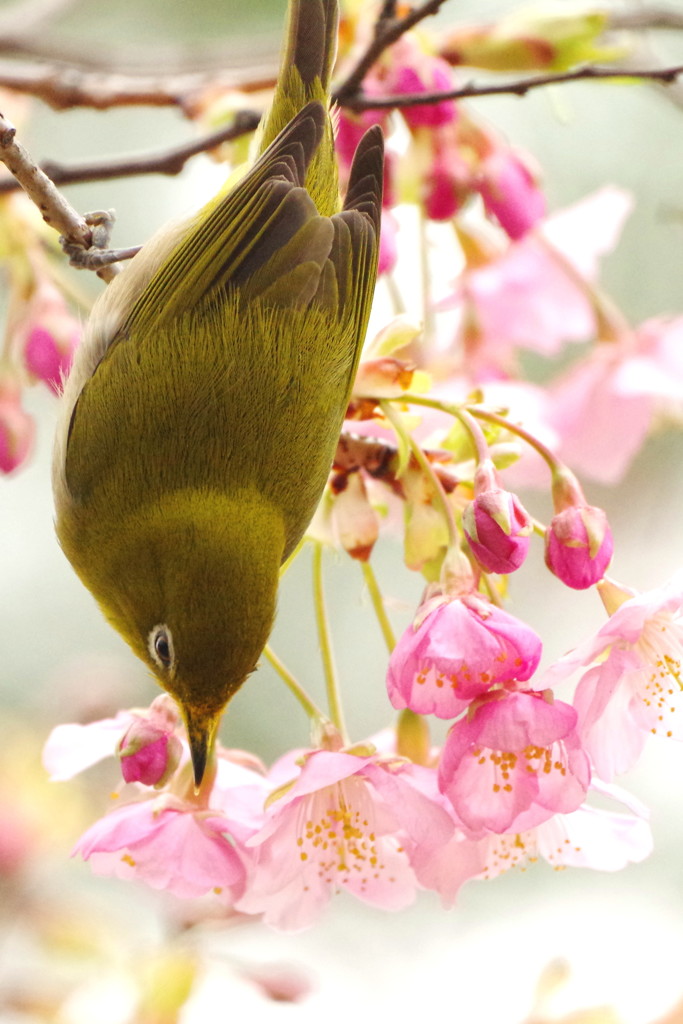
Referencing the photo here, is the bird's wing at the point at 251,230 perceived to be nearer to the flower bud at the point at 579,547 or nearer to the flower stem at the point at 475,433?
the flower stem at the point at 475,433

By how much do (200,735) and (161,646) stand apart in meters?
0.18

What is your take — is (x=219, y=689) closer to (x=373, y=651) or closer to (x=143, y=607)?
(x=143, y=607)

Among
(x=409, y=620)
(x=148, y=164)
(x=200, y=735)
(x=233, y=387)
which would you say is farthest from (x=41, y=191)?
(x=409, y=620)

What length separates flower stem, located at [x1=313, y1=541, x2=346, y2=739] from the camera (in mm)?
1609

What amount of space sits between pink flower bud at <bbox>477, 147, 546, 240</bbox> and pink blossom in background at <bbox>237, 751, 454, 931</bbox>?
3.72 feet

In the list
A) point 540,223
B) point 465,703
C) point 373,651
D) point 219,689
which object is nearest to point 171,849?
point 219,689

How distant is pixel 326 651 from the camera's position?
1.66m

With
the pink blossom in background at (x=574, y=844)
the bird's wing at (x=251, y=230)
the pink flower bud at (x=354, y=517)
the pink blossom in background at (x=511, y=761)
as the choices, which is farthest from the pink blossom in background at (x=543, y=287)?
the pink blossom in background at (x=511, y=761)

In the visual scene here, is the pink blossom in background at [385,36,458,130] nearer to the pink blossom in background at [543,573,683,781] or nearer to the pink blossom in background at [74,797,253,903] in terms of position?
the pink blossom in background at [543,573,683,781]

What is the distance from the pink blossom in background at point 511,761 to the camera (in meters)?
1.35

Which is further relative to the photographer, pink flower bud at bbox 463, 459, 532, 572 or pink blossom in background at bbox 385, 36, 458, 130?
pink blossom in background at bbox 385, 36, 458, 130

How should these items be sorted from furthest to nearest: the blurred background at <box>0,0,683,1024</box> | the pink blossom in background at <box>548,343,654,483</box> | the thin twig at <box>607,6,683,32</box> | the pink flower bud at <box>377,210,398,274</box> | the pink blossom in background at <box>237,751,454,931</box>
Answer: the blurred background at <box>0,0,683,1024</box> < the pink blossom in background at <box>548,343,654,483</box> < the thin twig at <box>607,6,683,32</box> < the pink flower bud at <box>377,210,398,274</box> < the pink blossom in background at <box>237,751,454,931</box>

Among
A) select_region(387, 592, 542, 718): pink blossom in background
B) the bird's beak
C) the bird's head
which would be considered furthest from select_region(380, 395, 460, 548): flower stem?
the bird's beak

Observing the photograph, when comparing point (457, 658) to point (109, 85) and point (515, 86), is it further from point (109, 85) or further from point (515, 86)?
point (109, 85)
